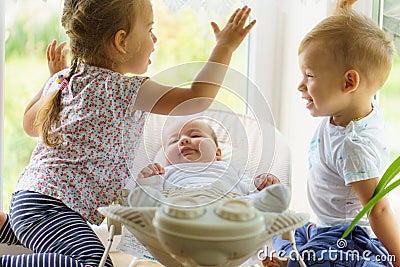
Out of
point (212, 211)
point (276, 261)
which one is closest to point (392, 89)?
point (276, 261)

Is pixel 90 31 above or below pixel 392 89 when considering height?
above

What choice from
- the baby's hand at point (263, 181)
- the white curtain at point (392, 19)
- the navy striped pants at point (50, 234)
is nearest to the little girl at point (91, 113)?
the navy striped pants at point (50, 234)

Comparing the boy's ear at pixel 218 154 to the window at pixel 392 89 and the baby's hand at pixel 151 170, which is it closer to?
Result: the baby's hand at pixel 151 170

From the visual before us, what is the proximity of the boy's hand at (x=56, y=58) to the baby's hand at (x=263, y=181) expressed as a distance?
A: 803 millimetres

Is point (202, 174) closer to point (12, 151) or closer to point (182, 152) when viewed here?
point (182, 152)

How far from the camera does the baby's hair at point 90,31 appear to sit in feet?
5.78

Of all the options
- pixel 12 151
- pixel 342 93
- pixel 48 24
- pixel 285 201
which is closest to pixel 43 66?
pixel 48 24

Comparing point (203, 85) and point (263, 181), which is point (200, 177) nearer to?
point (263, 181)

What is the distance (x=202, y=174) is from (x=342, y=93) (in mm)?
546

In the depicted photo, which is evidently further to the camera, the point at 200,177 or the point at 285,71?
the point at 285,71

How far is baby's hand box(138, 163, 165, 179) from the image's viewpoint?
1.53 metres

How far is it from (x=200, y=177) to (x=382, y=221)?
0.57 meters

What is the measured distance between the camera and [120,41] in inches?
70.5

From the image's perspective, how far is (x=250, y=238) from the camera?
1263 mm
